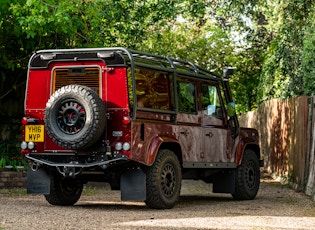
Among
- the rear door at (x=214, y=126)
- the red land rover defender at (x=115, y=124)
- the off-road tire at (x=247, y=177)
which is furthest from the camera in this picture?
the off-road tire at (x=247, y=177)

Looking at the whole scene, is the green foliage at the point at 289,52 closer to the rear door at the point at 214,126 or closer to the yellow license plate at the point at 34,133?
the rear door at the point at 214,126

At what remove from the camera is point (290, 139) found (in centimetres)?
1991

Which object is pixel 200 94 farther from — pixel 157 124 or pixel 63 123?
pixel 63 123

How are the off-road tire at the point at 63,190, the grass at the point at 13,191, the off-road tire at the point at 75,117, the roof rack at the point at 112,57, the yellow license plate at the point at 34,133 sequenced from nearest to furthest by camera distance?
the off-road tire at the point at 75,117 < the roof rack at the point at 112,57 < the yellow license plate at the point at 34,133 < the off-road tire at the point at 63,190 < the grass at the point at 13,191

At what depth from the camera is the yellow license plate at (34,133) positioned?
515 inches

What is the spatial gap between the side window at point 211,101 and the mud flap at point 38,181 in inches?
122

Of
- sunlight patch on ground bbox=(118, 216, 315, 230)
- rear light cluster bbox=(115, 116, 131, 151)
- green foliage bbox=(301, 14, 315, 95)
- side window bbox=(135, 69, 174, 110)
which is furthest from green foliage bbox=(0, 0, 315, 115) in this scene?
sunlight patch on ground bbox=(118, 216, 315, 230)

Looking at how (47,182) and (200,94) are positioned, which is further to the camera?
(200,94)

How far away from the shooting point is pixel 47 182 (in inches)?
525

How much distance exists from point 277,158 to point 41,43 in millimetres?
7087

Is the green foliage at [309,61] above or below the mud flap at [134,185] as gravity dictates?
above

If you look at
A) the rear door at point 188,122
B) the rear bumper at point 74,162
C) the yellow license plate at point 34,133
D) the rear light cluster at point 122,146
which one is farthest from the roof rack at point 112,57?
the rear bumper at point 74,162

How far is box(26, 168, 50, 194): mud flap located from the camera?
13328 millimetres

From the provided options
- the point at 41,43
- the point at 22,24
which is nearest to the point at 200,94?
the point at 22,24
